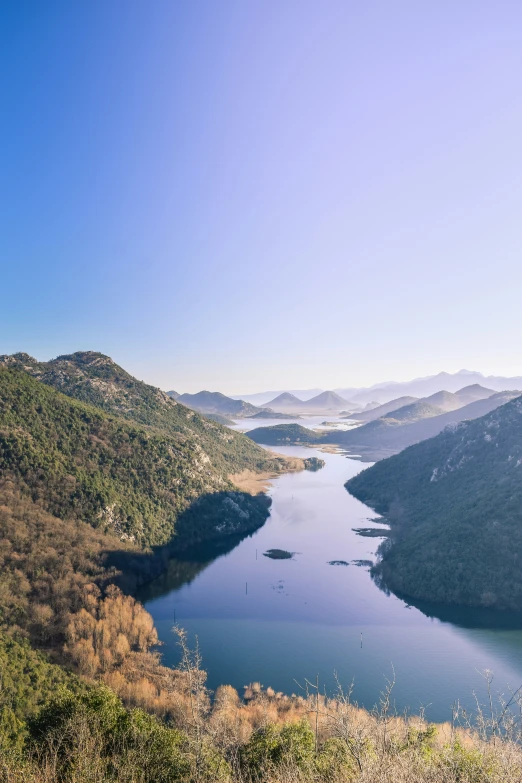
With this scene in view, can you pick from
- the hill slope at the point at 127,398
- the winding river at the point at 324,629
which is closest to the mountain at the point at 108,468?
the hill slope at the point at 127,398

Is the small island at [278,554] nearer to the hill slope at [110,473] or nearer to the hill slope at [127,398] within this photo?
the hill slope at [110,473]

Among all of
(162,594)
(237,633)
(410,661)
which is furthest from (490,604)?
(162,594)

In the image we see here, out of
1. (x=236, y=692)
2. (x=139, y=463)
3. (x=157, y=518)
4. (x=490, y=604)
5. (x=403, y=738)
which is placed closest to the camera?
(x=403, y=738)

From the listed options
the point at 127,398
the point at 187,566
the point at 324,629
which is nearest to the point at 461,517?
the point at 324,629

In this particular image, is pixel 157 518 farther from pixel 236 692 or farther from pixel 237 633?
pixel 236 692

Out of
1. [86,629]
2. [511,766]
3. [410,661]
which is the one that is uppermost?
[511,766]

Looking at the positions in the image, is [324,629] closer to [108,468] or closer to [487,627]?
[487,627]

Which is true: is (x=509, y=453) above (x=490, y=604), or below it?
above
